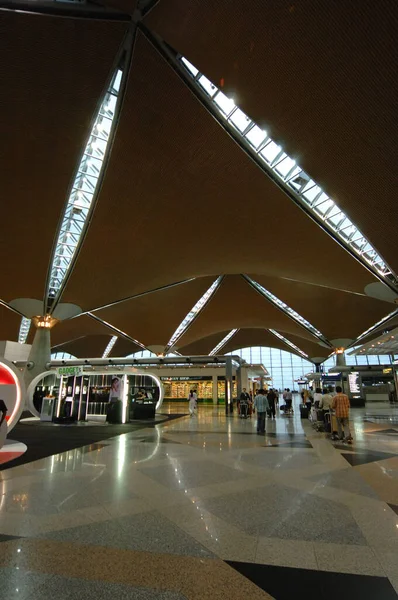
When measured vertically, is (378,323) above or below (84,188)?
below

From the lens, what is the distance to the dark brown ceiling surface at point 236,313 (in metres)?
34.2

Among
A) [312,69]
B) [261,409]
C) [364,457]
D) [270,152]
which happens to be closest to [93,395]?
[261,409]

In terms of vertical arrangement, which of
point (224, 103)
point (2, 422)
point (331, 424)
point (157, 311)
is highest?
point (224, 103)

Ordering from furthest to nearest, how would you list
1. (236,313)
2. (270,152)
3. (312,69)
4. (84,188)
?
(236,313)
(84,188)
(270,152)
(312,69)

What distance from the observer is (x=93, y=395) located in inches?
867

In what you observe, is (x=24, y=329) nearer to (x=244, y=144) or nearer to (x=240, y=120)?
(x=244, y=144)

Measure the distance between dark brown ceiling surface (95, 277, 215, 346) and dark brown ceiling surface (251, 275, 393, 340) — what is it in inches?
243

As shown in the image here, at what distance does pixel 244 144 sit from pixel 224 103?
1800mm

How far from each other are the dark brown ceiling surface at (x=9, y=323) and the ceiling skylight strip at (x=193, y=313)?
1782cm

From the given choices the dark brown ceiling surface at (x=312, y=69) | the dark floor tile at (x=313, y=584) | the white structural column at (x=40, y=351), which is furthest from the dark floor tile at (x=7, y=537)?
the white structural column at (x=40, y=351)

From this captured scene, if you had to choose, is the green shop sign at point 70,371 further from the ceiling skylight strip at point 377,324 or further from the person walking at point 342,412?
the ceiling skylight strip at point 377,324

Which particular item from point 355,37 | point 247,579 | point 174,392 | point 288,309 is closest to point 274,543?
point 247,579

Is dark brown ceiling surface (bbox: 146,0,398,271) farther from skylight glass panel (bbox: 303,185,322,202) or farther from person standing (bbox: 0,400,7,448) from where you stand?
person standing (bbox: 0,400,7,448)

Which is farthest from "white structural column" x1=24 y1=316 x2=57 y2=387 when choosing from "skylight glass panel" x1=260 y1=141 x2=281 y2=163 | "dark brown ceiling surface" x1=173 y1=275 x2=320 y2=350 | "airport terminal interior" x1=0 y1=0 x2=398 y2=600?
"skylight glass panel" x1=260 y1=141 x2=281 y2=163
